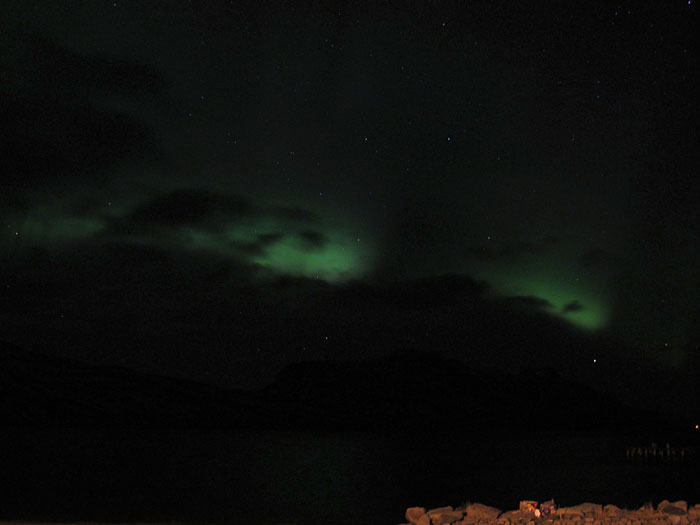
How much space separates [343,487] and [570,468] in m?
59.0

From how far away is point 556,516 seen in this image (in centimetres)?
1867

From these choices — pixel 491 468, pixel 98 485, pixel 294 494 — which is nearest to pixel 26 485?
pixel 98 485

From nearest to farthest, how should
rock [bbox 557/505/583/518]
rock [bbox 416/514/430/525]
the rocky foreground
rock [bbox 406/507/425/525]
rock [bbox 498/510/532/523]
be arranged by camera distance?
1. the rocky foreground
2. rock [bbox 498/510/532/523]
3. rock [bbox 557/505/583/518]
4. rock [bbox 416/514/430/525]
5. rock [bbox 406/507/425/525]

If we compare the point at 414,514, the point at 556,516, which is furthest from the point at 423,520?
the point at 556,516

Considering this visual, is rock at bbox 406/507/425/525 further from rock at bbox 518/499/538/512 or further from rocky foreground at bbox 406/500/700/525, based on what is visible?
rock at bbox 518/499/538/512

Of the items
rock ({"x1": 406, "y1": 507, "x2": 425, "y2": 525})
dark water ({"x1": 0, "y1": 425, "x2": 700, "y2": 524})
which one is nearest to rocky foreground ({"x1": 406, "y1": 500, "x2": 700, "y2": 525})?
rock ({"x1": 406, "y1": 507, "x2": 425, "y2": 525})

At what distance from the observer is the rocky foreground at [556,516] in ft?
59.2

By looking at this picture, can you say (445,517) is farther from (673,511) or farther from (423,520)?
(673,511)

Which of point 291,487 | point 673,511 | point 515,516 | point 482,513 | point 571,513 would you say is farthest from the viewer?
point 291,487

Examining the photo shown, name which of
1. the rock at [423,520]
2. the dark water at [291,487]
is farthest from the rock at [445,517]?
the dark water at [291,487]

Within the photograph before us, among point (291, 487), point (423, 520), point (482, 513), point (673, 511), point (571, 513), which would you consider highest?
point (673, 511)

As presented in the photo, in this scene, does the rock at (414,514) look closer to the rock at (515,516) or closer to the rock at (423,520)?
the rock at (423,520)

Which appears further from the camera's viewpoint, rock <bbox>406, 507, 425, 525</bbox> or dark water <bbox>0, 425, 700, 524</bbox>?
dark water <bbox>0, 425, 700, 524</bbox>

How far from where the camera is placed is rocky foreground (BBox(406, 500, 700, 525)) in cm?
1805
